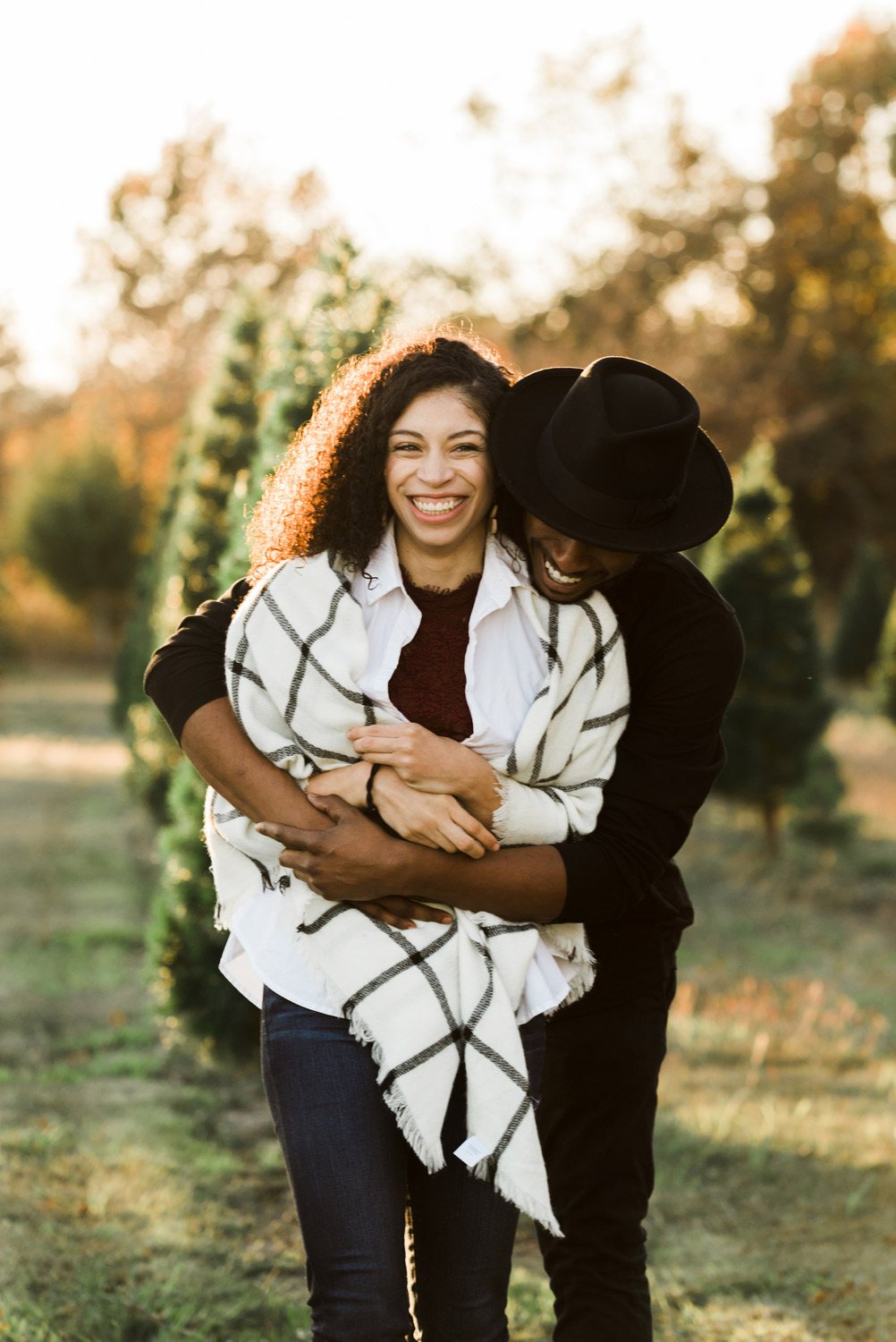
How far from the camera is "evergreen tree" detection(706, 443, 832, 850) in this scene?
361 inches

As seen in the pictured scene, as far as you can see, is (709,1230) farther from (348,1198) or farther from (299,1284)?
(348,1198)

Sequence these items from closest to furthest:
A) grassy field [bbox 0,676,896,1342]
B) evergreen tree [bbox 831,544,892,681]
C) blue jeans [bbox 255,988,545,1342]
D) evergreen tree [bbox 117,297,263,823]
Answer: blue jeans [bbox 255,988,545,1342] < grassy field [bbox 0,676,896,1342] < evergreen tree [bbox 117,297,263,823] < evergreen tree [bbox 831,544,892,681]

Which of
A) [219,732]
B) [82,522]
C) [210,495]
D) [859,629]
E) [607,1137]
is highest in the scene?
[82,522]

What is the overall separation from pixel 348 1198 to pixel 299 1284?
1843 mm

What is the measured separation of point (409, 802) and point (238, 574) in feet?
6.94

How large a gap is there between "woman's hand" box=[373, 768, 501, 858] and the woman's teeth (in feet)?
1.50

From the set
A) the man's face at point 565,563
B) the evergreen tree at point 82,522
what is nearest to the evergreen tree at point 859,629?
the evergreen tree at point 82,522

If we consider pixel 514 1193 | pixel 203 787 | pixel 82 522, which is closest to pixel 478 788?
pixel 514 1193

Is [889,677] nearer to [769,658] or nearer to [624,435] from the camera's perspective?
[769,658]

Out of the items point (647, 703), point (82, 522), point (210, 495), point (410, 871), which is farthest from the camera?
point (82, 522)

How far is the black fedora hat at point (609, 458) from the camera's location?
1979 mm

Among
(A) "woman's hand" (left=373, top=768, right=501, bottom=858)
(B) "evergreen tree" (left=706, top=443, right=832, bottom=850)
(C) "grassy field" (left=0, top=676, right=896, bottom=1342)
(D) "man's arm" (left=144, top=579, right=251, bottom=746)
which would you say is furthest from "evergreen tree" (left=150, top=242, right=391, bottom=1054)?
(B) "evergreen tree" (left=706, top=443, right=832, bottom=850)

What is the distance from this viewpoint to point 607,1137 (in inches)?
92.8

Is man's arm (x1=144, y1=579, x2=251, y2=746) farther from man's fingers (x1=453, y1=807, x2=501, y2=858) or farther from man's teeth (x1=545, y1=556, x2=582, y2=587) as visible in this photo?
man's teeth (x1=545, y1=556, x2=582, y2=587)
